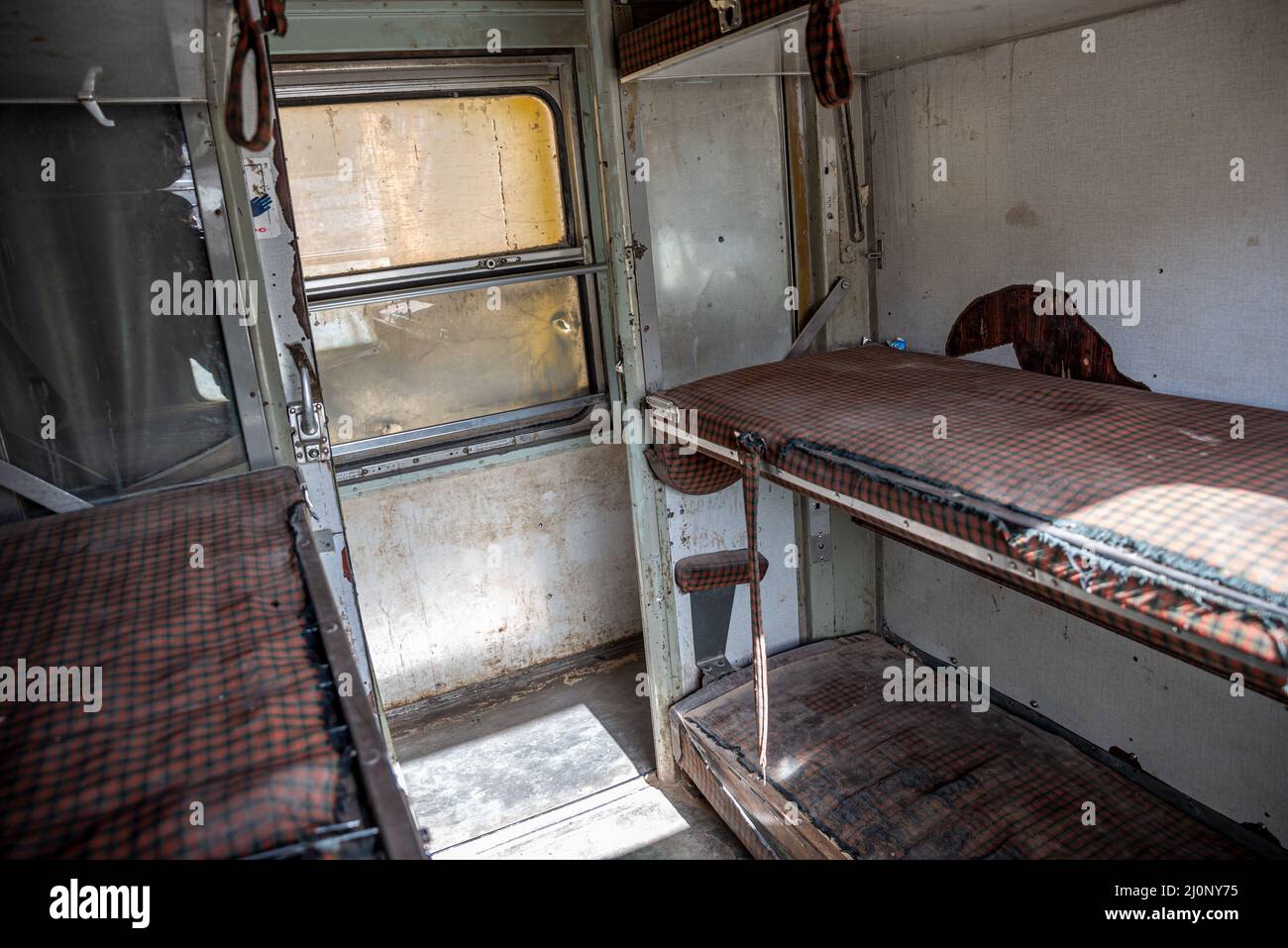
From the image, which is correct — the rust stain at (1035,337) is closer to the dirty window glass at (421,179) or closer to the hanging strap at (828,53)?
the hanging strap at (828,53)

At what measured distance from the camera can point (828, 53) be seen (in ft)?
7.07

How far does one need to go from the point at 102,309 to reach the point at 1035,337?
2.98m

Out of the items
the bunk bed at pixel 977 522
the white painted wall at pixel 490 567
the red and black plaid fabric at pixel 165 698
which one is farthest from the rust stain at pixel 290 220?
the white painted wall at pixel 490 567

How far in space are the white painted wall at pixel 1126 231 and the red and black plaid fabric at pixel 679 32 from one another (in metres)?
1.04

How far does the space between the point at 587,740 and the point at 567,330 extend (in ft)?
6.62

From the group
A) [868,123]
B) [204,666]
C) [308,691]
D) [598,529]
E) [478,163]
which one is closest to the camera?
[308,691]

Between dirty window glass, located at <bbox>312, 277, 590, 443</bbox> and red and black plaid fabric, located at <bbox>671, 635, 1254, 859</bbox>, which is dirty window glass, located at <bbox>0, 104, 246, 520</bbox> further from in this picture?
red and black plaid fabric, located at <bbox>671, 635, 1254, 859</bbox>

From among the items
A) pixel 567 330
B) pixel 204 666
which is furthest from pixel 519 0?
pixel 204 666

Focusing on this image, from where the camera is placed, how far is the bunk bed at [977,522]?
162cm

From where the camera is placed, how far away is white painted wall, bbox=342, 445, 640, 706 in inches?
178

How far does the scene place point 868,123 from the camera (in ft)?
12.2

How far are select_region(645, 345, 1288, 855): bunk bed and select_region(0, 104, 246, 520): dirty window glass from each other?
1.63 meters

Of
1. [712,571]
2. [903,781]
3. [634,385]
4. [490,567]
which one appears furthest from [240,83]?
[490,567]

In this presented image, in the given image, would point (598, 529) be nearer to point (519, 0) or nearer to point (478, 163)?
point (478, 163)
